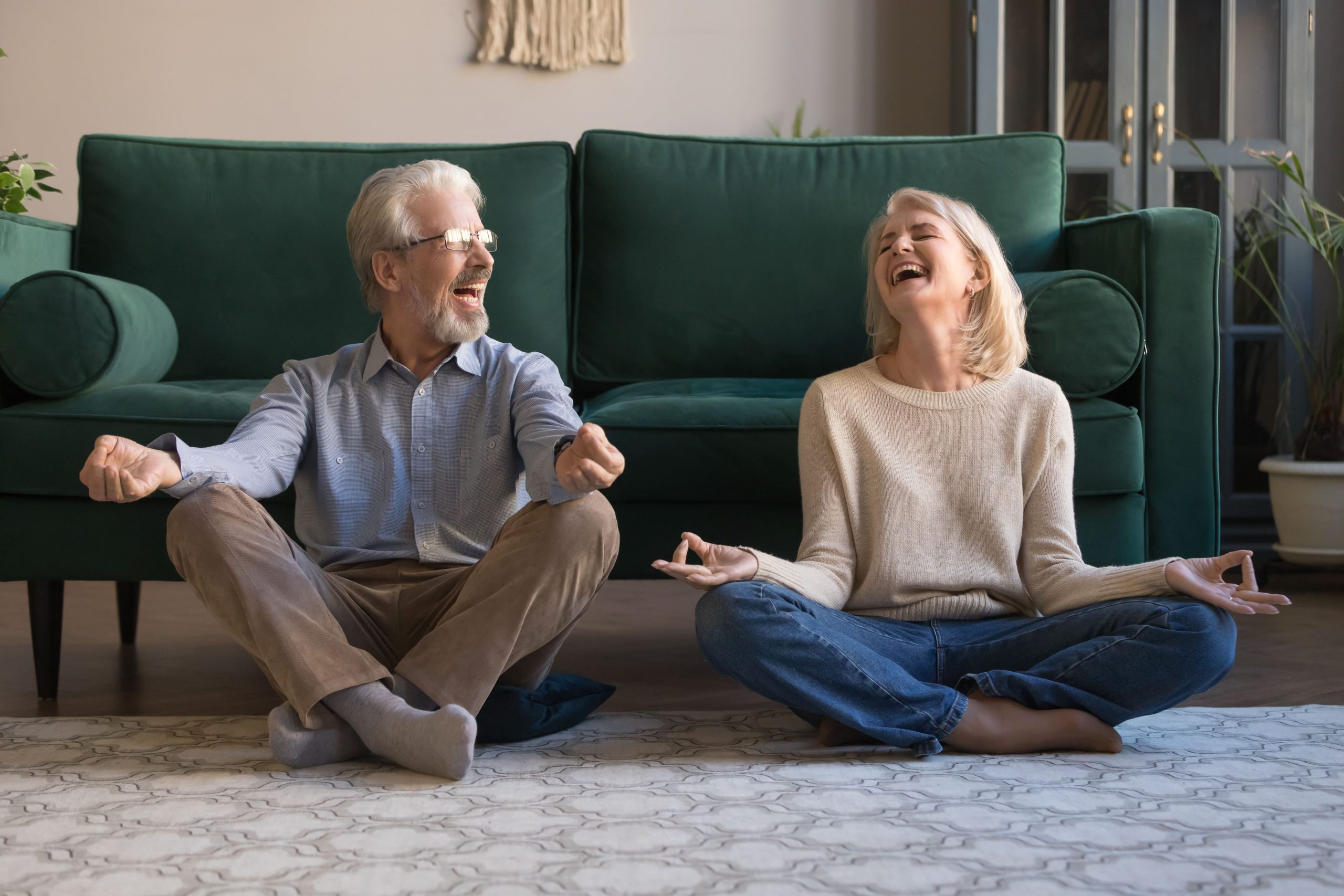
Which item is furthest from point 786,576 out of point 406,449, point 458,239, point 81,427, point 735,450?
point 81,427

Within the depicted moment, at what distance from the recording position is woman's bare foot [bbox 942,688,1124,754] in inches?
59.6

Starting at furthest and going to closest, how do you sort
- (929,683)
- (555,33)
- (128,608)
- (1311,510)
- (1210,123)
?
1. (555,33)
2. (1210,123)
3. (1311,510)
4. (128,608)
5. (929,683)

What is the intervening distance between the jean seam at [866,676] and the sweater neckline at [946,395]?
1.30 feet

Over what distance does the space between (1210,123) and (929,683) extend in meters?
2.80

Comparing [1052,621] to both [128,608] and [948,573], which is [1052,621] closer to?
[948,573]

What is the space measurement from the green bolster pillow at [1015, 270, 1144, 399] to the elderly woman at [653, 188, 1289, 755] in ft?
0.78

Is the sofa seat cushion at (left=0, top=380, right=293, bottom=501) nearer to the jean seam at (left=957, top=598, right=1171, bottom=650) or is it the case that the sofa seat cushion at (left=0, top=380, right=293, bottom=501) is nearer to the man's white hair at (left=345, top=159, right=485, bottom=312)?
the man's white hair at (left=345, top=159, right=485, bottom=312)

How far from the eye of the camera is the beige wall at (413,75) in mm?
4145

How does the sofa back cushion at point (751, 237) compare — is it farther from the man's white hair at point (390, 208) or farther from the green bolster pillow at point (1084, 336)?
the man's white hair at point (390, 208)

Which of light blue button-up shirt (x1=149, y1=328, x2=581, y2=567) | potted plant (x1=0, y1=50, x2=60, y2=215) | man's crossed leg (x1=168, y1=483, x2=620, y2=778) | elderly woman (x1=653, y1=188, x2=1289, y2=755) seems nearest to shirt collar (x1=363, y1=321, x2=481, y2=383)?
light blue button-up shirt (x1=149, y1=328, x2=581, y2=567)

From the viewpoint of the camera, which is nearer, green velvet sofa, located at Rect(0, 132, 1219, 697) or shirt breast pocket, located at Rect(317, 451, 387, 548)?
shirt breast pocket, located at Rect(317, 451, 387, 548)

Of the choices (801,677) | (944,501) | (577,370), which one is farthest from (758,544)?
(577,370)

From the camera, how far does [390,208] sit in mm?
1767

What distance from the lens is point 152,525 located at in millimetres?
1982
